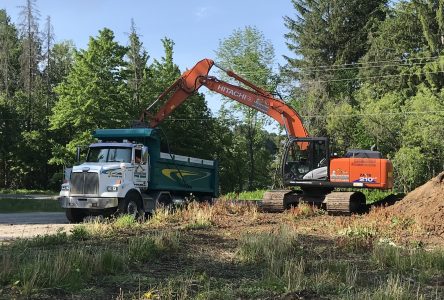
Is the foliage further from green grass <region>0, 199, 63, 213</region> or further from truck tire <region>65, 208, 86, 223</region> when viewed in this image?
truck tire <region>65, 208, 86, 223</region>

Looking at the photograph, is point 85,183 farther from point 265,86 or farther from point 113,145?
point 265,86

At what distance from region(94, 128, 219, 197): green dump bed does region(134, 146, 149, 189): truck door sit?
1.20ft

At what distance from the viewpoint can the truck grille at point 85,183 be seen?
56.2 ft

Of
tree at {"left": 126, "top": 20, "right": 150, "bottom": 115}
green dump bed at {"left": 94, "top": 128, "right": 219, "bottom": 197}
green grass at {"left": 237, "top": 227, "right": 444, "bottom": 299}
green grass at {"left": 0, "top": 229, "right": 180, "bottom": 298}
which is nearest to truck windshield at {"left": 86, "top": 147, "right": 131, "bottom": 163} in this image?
green dump bed at {"left": 94, "top": 128, "right": 219, "bottom": 197}

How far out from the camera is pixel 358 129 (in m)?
41.4

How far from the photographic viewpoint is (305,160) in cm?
1931

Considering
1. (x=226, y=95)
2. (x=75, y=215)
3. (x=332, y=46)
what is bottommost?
(x=75, y=215)

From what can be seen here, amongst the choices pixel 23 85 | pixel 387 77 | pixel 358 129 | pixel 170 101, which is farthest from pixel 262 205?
pixel 23 85

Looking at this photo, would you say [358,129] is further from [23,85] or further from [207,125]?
[23,85]

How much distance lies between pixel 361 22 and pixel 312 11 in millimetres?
4695

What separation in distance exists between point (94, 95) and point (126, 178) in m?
23.3

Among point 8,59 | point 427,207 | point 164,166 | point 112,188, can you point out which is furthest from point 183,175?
point 8,59

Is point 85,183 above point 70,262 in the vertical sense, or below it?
above

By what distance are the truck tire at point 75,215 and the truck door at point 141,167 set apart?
218 cm
